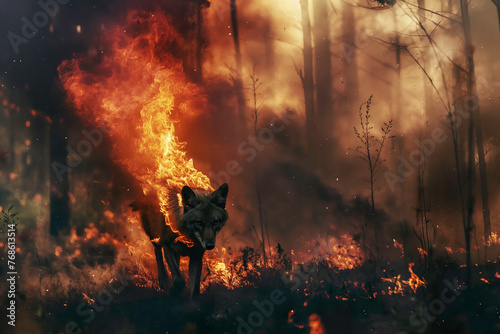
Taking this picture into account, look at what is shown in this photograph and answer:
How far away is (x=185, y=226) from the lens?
373 inches

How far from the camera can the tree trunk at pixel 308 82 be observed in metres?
15.5

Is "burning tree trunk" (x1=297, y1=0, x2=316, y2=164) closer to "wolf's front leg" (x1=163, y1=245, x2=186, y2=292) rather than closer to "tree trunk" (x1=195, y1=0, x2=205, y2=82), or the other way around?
"tree trunk" (x1=195, y1=0, x2=205, y2=82)

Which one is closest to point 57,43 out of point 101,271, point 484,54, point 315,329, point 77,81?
point 77,81

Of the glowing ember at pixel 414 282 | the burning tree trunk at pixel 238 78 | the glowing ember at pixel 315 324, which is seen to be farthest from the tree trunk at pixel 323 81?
the glowing ember at pixel 315 324

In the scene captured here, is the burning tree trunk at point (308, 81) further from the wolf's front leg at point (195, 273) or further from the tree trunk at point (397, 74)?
the wolf's front leg at point (195, 273)

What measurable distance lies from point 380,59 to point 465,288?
805cm

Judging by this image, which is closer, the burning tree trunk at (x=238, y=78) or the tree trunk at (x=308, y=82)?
the burning tree trunk at (x=238, y=78)

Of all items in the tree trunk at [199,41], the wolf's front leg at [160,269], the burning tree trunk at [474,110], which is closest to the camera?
the wolf's front leg at [160,269]

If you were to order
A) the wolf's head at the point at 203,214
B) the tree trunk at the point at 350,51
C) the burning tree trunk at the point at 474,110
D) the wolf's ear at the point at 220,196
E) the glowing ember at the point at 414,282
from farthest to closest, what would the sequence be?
the tree trunk at the point at 350,51, the burning tree trunk at the point at 474,110, the glowing ember at the point at 414,282, the wolf's ear at the point at 220,196, the wolf's head at the point at 203,214

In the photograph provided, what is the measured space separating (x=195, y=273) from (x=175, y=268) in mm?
463

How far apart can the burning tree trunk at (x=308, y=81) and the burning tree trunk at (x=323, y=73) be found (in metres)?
0.21

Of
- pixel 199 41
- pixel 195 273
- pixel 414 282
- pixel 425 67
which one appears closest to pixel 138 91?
pixel 199 41

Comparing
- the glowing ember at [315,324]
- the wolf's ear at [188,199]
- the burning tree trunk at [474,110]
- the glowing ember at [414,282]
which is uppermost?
the burning tree trunk at [474,110]

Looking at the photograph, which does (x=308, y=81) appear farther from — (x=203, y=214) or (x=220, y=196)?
(x=203, y=214)
